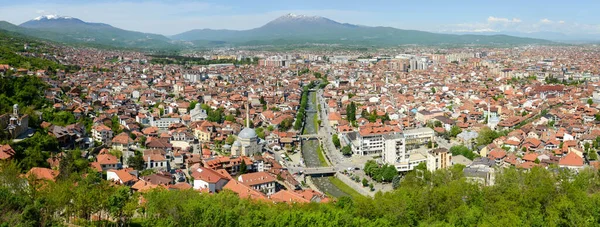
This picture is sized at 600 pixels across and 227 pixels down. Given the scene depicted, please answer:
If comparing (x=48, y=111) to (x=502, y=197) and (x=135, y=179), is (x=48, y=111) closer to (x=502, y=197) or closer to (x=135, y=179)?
(x=135, y=179)

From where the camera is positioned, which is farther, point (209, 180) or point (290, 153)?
point (290, 153)

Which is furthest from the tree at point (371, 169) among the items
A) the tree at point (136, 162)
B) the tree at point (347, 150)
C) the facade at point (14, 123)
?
the facade at point (14, 123)

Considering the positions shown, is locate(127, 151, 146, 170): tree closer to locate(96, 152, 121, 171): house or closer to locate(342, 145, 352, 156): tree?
locate(96, 152, 121, 171): house

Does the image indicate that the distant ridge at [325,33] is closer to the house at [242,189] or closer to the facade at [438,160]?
the facade at [438,160]

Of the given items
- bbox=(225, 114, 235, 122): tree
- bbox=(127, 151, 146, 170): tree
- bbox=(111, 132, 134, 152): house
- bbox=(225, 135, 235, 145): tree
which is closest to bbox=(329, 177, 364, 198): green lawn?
bbox=(225, 135, 235, 145): tree

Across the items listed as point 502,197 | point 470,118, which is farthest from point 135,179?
point 470,118

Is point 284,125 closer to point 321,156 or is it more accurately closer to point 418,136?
point 321,156

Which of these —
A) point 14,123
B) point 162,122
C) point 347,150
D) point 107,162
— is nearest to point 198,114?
Answer: point 162,122
